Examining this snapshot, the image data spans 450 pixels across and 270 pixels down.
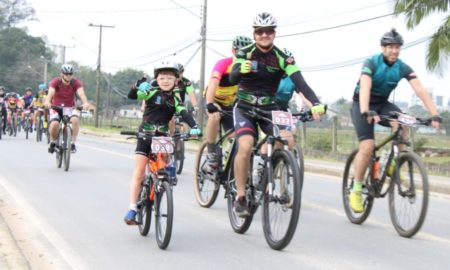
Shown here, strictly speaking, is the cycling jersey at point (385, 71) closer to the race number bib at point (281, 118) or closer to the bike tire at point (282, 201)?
the race number bib at point (281, 118)

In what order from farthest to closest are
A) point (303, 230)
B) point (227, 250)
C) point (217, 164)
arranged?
point (217, 164) → point (303, 230) → point (227, 250)

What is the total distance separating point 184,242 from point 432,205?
4.95 m

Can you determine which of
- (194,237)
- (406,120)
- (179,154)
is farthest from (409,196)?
(179,154)

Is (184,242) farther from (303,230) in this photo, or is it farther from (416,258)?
(416,258)

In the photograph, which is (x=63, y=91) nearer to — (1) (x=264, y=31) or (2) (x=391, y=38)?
(1) (x=264, y=31)

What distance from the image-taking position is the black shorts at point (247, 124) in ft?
23.7

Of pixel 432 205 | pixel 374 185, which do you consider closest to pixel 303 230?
pixel 374 185

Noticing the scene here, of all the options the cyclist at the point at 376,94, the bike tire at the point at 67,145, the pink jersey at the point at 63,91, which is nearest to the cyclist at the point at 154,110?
the cyclist at the point at 376,94

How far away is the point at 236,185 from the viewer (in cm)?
743

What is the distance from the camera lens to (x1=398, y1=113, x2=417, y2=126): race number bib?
7297 mm

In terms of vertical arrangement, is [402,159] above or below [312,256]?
above

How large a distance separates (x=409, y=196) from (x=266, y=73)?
189 centimetres

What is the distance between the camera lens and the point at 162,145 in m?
7.00

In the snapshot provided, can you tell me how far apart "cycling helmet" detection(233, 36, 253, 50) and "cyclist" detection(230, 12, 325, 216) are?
4.79 feet
